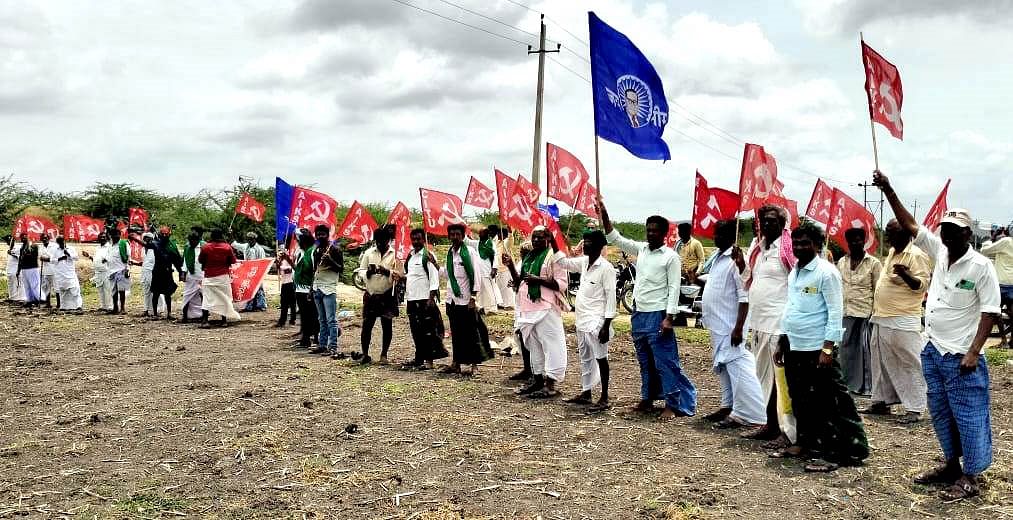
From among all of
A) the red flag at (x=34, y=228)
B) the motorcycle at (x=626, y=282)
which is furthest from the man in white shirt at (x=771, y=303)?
the red flag at (x=34, y=228)

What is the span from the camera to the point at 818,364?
5359 millimetres

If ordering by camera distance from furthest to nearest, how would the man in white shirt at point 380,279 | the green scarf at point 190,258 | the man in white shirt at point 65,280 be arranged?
the man in white shirt at point 65,280 → the green scarf at point 190,258 → the man in white shirt at point 380,279

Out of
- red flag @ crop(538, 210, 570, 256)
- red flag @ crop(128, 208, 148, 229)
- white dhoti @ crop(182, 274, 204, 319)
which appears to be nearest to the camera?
red flag @ crop(538, 210, 570, 256)

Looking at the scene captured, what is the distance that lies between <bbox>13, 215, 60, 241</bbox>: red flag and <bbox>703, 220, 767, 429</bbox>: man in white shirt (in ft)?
55.4

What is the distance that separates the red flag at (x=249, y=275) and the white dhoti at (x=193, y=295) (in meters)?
1.15

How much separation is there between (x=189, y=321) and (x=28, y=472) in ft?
33.0

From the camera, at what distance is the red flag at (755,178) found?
7637mm

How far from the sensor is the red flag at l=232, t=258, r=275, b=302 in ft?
46.1

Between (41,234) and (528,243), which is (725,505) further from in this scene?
(41,234)

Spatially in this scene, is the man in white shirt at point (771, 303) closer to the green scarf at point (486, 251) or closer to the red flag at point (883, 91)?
the red flag at point (883, 91)

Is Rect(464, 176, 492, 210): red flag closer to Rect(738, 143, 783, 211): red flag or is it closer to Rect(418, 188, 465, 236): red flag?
Rect(418, 188, 465, 236): red flag

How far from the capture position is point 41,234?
62.0ft

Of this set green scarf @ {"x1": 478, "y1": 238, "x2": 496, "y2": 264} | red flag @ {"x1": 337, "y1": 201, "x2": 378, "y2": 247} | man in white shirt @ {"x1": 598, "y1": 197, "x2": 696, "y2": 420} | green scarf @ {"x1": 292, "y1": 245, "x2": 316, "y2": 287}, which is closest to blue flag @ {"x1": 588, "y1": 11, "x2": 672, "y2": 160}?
man in white shirt @ {"x1": 598, "y1": 197, "x2": 696, "y2": 420}

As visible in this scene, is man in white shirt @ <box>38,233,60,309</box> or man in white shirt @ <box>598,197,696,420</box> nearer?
man in white shirt @ <box>598,197,696,420</box>
